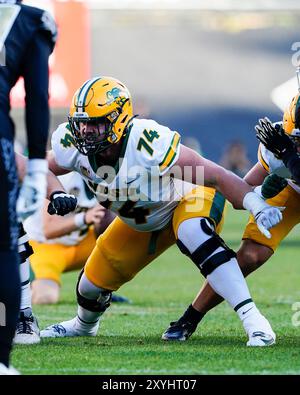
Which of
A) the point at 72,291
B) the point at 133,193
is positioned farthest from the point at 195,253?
the point at 72,291

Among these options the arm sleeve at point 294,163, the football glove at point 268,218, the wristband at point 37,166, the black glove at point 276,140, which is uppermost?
the wristband at point 37,166

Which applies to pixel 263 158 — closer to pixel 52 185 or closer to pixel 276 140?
pixel 276 140

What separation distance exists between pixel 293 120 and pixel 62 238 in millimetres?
3235

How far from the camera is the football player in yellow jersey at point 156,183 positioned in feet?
14.1

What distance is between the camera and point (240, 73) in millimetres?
15461

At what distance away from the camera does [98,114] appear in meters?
4.30

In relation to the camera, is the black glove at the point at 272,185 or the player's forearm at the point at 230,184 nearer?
the player's forearm at the point at 230,184

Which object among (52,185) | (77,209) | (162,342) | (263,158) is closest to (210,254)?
(162,342)

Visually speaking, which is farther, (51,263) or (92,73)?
(92,73)

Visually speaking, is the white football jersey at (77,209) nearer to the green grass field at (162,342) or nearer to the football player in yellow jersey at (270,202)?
the green grass field at (162,342)

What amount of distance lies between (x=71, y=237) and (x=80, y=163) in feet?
9.35

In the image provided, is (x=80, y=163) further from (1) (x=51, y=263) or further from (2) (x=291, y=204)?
(1) (x=51, y=263)

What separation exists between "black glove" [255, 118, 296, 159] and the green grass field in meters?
0.83

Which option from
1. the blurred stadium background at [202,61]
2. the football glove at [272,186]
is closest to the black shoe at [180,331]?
the football glove at [272,186]
